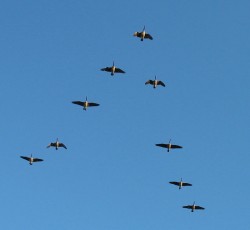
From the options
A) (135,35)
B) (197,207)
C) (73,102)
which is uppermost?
(135,35)

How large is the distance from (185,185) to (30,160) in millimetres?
41280

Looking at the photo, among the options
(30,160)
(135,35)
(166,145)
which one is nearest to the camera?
(135,35)

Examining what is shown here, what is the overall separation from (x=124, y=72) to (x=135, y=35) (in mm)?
9514

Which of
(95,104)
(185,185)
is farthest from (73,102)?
Result: (185,185)

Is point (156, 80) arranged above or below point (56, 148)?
above

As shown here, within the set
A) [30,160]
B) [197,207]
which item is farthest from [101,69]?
[197,207]

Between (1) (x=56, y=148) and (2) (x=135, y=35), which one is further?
(1) (x=56, y=148)

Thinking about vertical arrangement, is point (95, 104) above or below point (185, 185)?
above

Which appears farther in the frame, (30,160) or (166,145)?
(30,160)

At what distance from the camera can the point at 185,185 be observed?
161750mm

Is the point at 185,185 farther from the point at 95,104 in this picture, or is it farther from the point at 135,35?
the point at 135,35

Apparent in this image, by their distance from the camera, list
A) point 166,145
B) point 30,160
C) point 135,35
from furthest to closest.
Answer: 1. point 30,160
2. point 166,145
3. point 135,35

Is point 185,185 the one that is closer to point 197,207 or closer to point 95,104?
point 197,207

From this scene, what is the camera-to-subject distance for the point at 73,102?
147 metres
